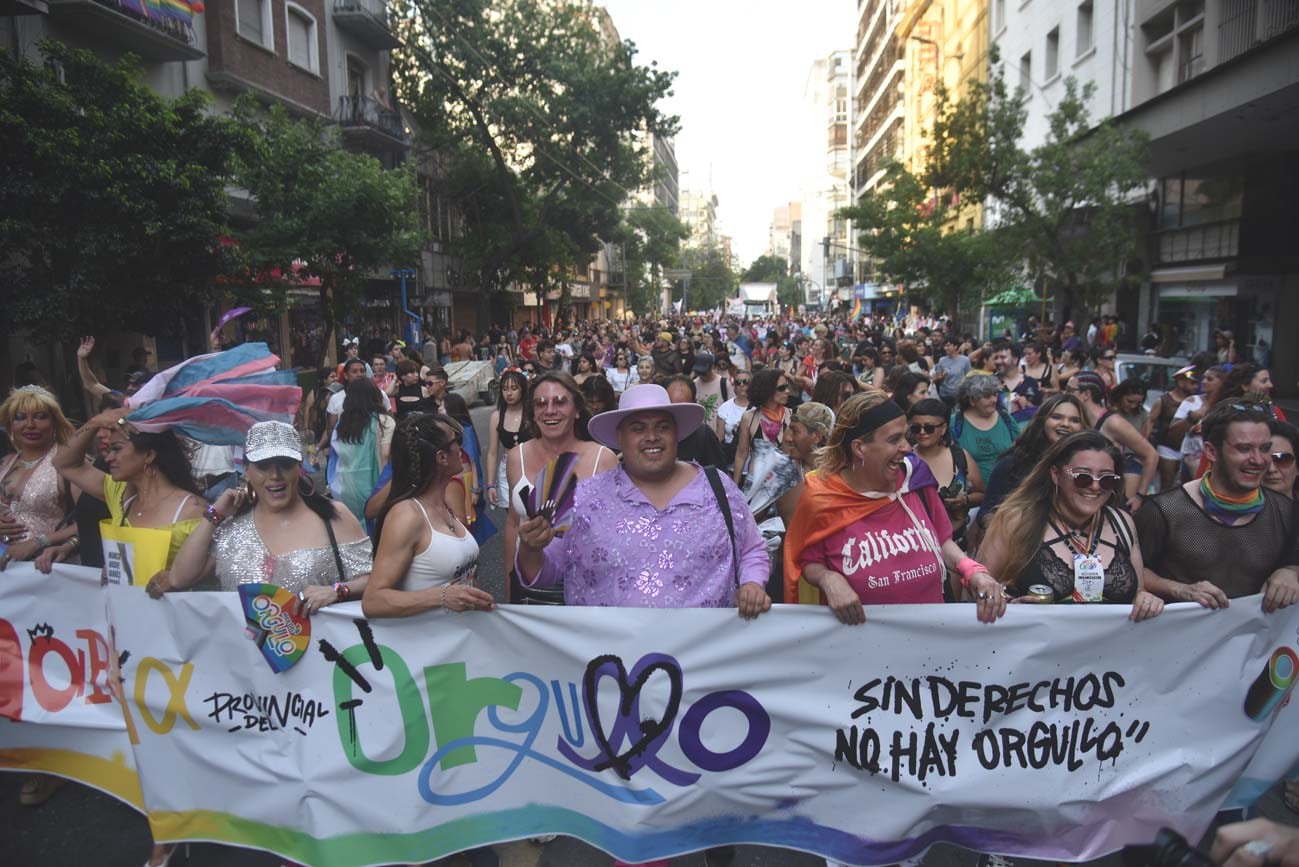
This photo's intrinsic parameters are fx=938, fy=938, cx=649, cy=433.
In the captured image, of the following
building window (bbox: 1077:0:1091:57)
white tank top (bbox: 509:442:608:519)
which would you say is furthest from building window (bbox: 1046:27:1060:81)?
white tank top (bbox: 509:442:608:519)

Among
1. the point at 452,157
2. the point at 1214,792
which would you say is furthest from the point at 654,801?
the point at 452,157

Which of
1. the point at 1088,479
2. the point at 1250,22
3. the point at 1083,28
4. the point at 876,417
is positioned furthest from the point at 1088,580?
the point at 1083,28

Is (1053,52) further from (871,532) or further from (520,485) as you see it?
(871,532)

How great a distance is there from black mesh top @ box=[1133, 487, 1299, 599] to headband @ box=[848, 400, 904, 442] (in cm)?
126

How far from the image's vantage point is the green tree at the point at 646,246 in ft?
153

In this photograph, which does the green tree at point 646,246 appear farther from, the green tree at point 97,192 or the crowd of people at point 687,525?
the crowd of people at point 687,525

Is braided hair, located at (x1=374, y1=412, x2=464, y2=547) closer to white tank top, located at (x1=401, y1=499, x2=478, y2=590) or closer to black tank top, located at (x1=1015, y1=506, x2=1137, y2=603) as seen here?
white tank top, located at (x1=401, y1=499, x2=478, y2=590)

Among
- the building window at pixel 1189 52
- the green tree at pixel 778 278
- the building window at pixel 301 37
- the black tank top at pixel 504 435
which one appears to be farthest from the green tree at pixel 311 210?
the green tree at pixel 778 278

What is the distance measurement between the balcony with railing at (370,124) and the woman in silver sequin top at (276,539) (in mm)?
24262

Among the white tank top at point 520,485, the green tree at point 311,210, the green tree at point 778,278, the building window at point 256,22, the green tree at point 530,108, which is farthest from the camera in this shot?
the green tree at point 778,278

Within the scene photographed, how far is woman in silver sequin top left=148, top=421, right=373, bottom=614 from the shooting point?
362cm

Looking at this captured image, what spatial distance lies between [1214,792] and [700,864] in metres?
1.91

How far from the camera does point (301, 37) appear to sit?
25.0 meters

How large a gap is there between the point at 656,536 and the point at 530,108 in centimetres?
2925
